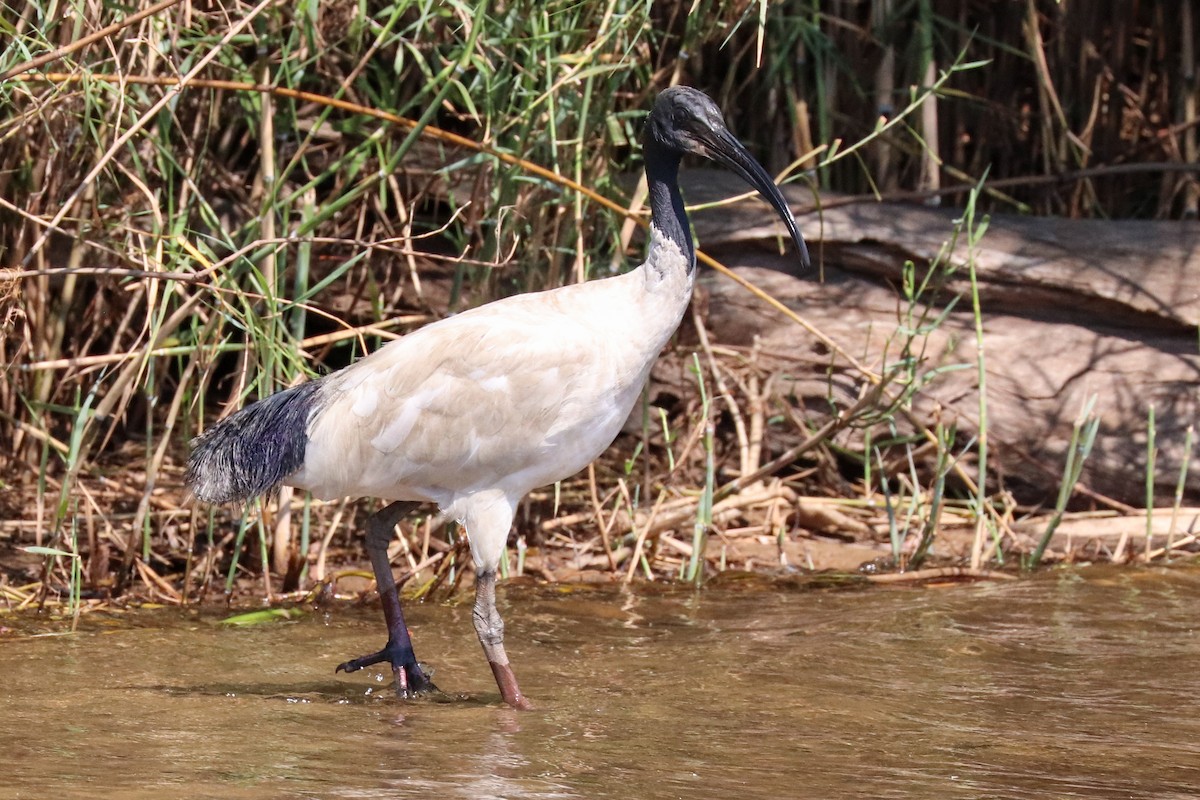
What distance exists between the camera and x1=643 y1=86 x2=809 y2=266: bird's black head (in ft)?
15.3

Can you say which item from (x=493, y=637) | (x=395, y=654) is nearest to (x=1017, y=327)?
(x=493, y=637)

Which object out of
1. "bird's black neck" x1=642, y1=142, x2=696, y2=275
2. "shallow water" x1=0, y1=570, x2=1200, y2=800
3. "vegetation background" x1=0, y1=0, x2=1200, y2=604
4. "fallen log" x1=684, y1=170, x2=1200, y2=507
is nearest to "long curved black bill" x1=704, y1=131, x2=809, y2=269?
"bird's black neck" x1=642, y1=142, x2=696, y2=275

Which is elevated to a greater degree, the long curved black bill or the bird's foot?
the long curved black bill

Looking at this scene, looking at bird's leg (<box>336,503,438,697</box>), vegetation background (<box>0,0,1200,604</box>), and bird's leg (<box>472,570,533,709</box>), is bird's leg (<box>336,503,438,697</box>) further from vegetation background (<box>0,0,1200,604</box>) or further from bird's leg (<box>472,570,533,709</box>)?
vegetation background (<box>0,0,1200,604</box>)

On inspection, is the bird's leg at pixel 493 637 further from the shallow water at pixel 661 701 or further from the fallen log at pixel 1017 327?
the fallen log at pixel 1017 327

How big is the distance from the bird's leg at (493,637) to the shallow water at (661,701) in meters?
0.08

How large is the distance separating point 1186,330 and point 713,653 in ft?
10.3

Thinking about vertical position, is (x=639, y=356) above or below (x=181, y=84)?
below

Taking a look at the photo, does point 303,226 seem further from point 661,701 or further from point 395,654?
point 661,701

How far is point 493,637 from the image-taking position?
452 cm

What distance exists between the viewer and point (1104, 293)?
22.9 ft

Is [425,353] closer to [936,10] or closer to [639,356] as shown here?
[639,356]

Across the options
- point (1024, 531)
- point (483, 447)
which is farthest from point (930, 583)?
point (483, 447)

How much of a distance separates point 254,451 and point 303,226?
3.19ft
